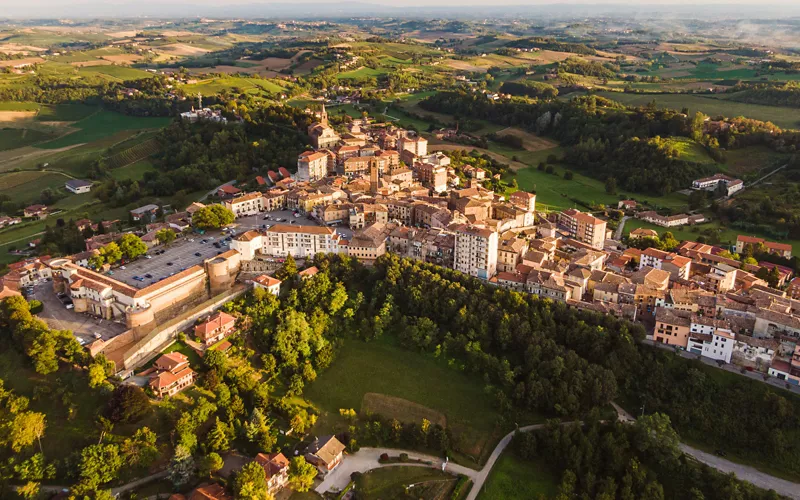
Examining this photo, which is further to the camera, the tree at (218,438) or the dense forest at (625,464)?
the tree at (218,438)

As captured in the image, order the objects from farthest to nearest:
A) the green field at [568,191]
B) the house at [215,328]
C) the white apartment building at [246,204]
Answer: the green field at [568,191] → the white apartment building at [246,204] → the house at [215,328]

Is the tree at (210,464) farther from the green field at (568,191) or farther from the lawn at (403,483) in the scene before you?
the green field at (568,191)

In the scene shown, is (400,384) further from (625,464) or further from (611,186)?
(611,186)

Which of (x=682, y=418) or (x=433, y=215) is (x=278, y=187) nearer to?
(x=433, y=215)

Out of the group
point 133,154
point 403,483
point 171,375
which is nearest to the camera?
point 403,483

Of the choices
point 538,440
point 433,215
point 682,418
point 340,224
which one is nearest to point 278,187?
point 340,224

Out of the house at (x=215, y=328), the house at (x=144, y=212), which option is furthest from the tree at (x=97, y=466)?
the house at (x=144, y=212)

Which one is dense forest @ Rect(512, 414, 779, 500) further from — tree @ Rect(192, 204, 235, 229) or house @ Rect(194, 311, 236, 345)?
tree @ Rect(192, 204, 235, 229)

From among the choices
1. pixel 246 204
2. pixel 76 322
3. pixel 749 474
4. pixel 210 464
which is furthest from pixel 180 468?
pixel 246 204
